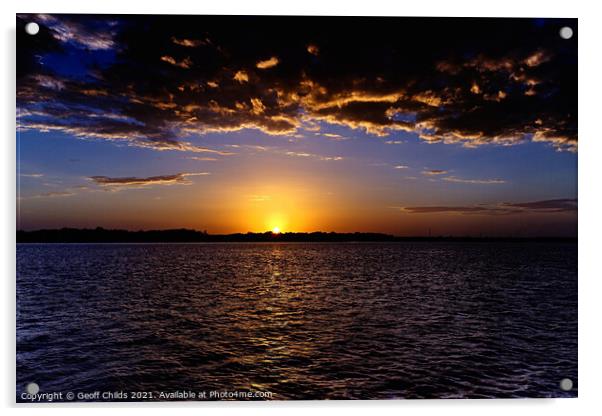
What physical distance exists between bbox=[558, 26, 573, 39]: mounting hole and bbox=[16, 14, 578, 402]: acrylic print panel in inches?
0.5

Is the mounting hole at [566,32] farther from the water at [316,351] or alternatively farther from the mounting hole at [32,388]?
the mounting hole at [32,388]

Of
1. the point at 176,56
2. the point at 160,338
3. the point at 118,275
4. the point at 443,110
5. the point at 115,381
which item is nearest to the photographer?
the point at 115,381

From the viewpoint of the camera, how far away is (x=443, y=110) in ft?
17.4

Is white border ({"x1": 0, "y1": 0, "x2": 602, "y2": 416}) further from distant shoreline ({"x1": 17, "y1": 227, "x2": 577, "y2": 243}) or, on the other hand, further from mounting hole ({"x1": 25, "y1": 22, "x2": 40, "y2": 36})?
distant shoreline ({"x1": 17, "y1": 227, "x2": 577, "y2": 243})

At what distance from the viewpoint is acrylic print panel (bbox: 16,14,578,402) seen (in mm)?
4551

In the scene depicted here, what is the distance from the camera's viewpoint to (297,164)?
6.24m

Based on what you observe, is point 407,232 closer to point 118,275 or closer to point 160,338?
point 160,338

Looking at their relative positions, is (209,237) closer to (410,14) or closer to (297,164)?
(297,164)

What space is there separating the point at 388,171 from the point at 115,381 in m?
4.51

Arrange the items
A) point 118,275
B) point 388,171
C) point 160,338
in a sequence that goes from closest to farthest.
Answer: point 160,338, point 388,171, point 118,275
